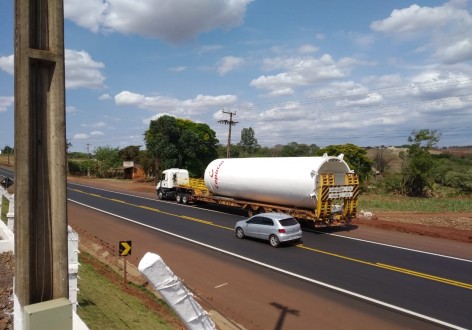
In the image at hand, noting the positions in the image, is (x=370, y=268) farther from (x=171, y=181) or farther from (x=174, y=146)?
(x=174, y=146)

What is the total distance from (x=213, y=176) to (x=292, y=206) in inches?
336

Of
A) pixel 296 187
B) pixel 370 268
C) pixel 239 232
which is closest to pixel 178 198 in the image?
Result: pixel 296 187

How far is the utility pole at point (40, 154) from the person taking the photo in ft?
10.1

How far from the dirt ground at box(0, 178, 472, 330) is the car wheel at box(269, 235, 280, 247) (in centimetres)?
657

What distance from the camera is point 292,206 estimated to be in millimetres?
22844

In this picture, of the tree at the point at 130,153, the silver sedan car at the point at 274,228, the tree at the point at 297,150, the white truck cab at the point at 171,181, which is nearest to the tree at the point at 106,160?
the tree at the point at 130,153

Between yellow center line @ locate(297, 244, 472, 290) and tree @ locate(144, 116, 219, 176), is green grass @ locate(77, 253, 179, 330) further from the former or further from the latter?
tree @ locate(144, 116, 219, 176)

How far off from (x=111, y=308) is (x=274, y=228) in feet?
33.0

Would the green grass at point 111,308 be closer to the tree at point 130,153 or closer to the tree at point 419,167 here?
the tree at point 419,167

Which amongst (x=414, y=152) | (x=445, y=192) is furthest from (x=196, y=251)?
(x=445, y=192)

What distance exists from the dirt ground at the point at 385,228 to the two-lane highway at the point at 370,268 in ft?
14.5

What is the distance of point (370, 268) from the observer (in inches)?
568

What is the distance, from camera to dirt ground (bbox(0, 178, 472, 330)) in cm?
694

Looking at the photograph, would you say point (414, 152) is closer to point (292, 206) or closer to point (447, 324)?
point (292, 206)
